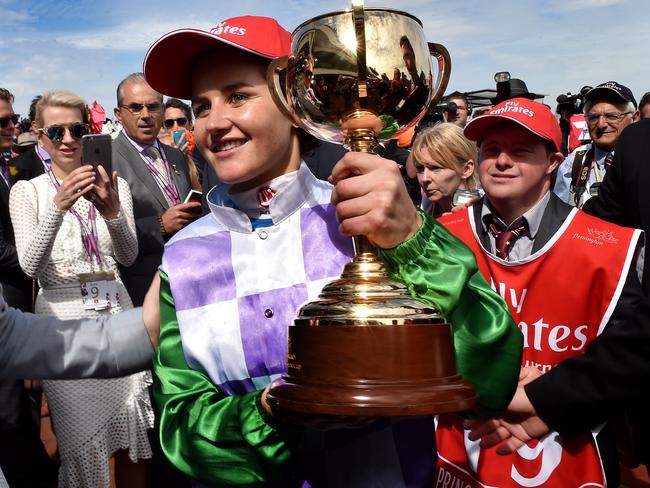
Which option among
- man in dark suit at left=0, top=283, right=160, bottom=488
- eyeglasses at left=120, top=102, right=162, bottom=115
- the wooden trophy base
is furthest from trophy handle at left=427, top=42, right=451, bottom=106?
eyeglasses at left=120, top=102, right=162, bottom=115

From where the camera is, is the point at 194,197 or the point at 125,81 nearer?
the point at 194,197

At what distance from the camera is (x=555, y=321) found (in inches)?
102

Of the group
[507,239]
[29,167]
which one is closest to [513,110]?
[507,239]

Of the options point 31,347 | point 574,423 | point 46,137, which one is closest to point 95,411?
point 46,137

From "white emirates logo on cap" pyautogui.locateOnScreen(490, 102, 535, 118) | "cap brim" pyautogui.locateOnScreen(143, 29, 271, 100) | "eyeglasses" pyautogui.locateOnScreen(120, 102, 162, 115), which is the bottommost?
"white emirates logo on cap" pyautogui.locateOnScreen(490, 102, 535, 118)

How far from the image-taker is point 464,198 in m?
4.42

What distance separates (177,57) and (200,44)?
85 millimetres

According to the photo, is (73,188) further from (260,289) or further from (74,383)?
(260,289)

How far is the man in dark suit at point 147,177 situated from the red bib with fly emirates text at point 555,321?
6.05 ft

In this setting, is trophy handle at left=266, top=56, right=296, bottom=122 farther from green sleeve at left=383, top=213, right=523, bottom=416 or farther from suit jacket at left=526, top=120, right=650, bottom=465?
suit jacket at left=526, top=120, right=650, bottom=465

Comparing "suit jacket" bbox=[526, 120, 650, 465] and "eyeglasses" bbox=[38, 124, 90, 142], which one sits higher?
"eyeglasses" bbox=[38, 124, 90, 142]

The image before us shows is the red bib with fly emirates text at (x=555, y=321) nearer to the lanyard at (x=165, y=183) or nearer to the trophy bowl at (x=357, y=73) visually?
the trophy bowl at (x=357, y=73)

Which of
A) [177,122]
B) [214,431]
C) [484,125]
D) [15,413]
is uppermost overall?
[177,122]

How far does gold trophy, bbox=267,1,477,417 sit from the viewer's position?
129 cm
